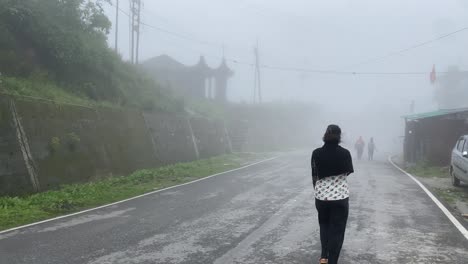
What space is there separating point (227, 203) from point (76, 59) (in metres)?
12.1

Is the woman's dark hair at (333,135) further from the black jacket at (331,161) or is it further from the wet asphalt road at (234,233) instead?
the wet asphalt road at (234,233)

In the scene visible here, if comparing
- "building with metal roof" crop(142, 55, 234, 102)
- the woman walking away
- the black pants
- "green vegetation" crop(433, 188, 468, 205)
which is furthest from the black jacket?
"building with metal roof" crop(142, 55, 234, 102)

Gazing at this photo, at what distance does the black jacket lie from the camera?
5.28 metres

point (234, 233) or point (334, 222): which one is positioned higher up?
point (334, 222)

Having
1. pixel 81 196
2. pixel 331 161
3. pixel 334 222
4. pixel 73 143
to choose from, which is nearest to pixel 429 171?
pixel 73 143

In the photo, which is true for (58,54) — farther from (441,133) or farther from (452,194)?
(441,133)

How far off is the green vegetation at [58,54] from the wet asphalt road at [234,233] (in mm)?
7444

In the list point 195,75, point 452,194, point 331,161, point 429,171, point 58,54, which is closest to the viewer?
point 331,161

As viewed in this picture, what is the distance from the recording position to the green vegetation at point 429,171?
61.6 ft

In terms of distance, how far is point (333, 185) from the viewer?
532 cm

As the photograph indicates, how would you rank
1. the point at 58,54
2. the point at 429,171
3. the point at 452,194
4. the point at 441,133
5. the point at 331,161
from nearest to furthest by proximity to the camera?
the point at 331,161, the point at 452,194, the point at 58,54, the point at 429,171, the point at 441,133

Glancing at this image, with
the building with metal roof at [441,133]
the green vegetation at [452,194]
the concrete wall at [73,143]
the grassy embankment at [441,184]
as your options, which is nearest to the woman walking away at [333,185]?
the grassy embankment at [441,184]

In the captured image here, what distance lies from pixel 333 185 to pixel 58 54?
1641 cm

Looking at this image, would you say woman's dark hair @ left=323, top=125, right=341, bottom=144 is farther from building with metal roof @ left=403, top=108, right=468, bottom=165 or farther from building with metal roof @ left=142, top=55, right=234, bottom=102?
building with metal roof @ left=142, top=55, right=234, bottom=102
